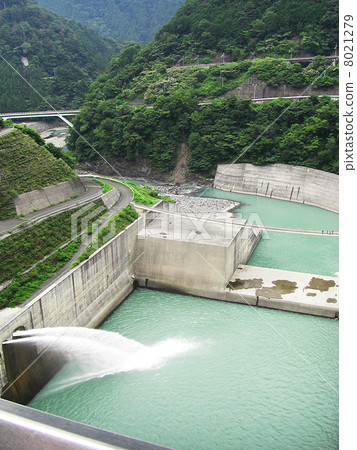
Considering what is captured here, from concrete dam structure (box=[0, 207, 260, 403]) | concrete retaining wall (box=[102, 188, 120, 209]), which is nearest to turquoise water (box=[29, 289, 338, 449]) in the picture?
concrete dam structure (box=[0, 207, 260, 403])

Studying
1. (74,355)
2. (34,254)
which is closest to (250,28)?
(34,254)

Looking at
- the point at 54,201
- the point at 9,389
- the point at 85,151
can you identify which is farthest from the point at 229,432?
the point at 85,151

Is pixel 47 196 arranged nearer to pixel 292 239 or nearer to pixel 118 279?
pixel 118 279

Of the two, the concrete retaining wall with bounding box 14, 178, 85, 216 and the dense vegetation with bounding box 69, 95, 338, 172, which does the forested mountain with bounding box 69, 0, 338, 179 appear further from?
the concrete retaining wall with bounding box 14, 178, 85, 216

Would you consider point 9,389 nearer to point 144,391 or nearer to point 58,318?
point 58,318

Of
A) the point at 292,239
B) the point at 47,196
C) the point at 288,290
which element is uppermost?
the point at 47,196

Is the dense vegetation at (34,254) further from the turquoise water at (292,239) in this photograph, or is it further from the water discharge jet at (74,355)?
the turquoise water at (292,239)
